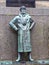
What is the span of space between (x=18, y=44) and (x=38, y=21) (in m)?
0.95

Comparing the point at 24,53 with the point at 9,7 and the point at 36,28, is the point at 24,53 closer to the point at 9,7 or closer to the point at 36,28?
the point at 36,28

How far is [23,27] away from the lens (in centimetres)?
880

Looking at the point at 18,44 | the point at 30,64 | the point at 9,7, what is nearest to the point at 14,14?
the point at 9,7

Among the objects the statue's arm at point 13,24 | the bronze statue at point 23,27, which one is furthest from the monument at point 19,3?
the statue's arm at point 13,24

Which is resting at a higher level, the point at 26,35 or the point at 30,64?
the point at 26,35

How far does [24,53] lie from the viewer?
8.77 metres

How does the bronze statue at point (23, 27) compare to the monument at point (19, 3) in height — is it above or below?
below

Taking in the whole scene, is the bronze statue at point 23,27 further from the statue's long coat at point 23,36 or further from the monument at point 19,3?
A: the monument at point 19,3

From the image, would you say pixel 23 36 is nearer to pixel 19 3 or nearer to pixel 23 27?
pixel 23 27

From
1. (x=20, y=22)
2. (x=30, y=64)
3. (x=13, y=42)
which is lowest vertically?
(x=30, y=64)

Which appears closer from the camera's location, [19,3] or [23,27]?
[23,27]

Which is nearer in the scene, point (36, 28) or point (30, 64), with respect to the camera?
point (30, 64)

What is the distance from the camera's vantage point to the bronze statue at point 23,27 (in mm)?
8711

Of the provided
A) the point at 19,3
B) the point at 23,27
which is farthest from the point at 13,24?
the point at 19,3
